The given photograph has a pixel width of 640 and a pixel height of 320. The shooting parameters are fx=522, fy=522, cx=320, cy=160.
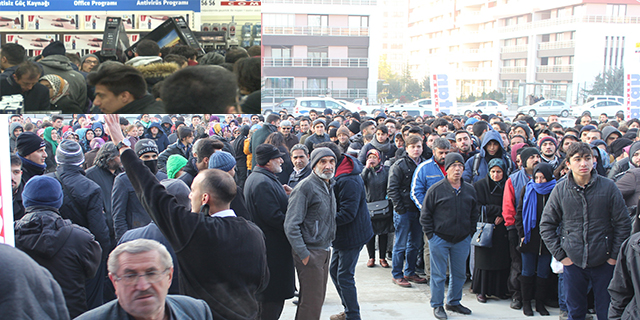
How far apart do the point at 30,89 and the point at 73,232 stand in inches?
37.4

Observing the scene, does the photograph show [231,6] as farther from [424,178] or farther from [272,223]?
[424,178]

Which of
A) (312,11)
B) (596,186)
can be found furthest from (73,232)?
(312,11)

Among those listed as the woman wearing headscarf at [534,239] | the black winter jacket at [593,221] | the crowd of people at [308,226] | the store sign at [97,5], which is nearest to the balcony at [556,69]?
the crowd of people at [308,226]

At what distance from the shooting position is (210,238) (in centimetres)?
284

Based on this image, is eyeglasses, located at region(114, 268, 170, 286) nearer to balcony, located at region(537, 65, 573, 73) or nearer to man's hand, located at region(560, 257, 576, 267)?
man's hand, located at region(560, 257, 576, 267)

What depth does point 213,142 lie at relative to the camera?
16.0 ft

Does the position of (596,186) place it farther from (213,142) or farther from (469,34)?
(469,34)

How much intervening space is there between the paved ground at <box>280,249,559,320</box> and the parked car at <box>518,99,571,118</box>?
3171 centimetres

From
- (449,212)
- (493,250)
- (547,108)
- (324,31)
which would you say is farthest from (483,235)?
(324,31)

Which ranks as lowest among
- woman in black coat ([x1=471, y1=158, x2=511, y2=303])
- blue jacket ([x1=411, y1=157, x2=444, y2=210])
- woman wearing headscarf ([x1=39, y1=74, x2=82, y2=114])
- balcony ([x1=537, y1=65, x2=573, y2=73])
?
woman in black coat ([x1=471, y1=158, x2=511, y2=303])

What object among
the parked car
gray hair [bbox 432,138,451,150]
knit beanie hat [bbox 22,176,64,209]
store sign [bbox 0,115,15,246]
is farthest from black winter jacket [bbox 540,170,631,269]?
the parked car

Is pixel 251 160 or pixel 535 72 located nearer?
pixel 251 160

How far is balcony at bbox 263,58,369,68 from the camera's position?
5228 cm

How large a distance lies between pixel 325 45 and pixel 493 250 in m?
48.2
